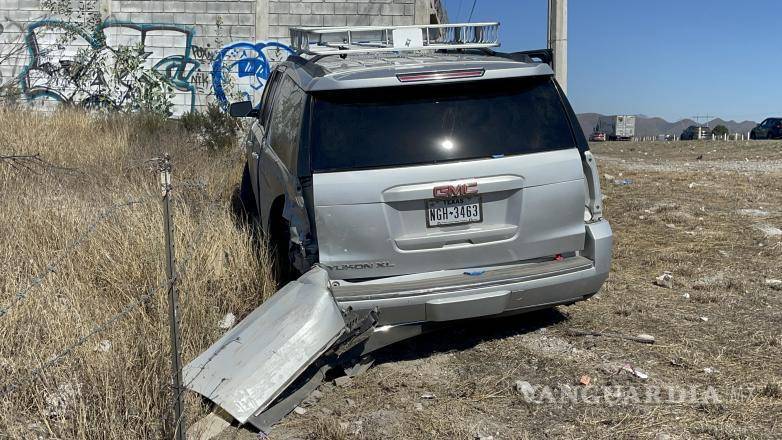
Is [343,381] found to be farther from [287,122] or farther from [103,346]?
[287,122]

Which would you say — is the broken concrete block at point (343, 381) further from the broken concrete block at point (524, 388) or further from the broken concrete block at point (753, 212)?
the broken concrete block at point (753, 212)

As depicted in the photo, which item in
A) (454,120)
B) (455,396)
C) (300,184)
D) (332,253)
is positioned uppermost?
(454,120)

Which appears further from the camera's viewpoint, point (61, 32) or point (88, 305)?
point (61, 32)

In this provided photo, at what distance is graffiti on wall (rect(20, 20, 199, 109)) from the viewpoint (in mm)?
16250

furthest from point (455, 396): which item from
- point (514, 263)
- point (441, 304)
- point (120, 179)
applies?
point (120, 179)

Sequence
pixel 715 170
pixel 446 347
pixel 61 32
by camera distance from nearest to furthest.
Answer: pixel 446 347 < pixel 715 170 < pixel 61 32

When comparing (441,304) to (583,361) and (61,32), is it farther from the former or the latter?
(61,32)

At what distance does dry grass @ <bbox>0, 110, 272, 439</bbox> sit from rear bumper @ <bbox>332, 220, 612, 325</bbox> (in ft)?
3.69

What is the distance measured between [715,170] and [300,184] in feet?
41.3

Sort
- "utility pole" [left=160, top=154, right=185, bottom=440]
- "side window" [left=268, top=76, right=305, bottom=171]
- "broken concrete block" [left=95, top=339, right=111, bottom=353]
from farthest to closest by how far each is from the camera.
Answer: "side window" [left=268, top=76, right=305, bottom=171]
"broken concrete block" [left=95, top=339, right=111, bottom=353]
"utility pole" [left=160, top=154, right=185, bottom=440]

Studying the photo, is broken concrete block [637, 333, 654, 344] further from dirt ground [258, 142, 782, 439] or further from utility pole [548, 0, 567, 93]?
utility pole [548, 0, 567, 93]

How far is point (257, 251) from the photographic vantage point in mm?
6012

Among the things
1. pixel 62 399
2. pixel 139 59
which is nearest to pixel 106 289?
pixel 62 399

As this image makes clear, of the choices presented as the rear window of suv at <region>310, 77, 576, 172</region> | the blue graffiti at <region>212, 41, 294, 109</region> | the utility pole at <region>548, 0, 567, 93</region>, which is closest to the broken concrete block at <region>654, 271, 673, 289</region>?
the rear window of suv at <region>310, 77, 576, 172</region>
